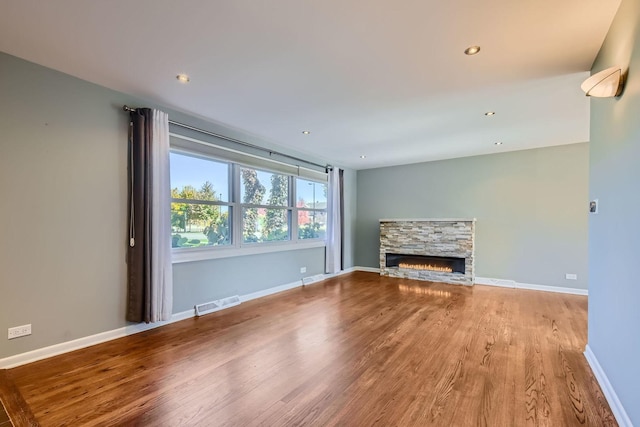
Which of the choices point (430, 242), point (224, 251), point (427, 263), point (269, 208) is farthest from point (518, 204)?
point (224, 251)

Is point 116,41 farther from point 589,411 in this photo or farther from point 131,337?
point 589,411

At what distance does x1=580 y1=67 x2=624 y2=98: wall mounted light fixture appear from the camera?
6.04ft

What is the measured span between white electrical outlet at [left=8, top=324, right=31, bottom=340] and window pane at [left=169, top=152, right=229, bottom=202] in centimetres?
178

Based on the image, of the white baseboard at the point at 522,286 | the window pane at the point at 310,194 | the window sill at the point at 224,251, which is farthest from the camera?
the window pane at the point at 310,194

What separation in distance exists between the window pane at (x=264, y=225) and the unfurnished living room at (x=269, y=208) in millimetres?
51

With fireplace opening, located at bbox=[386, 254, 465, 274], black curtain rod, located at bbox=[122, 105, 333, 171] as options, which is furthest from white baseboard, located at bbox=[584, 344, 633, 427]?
black curtain rod, located at bbox=[122, 105, 333, 171]

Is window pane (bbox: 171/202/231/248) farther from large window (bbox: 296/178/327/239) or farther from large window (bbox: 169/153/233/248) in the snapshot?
large window (bbox: 296/178/327/239)

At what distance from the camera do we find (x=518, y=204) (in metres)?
5.48

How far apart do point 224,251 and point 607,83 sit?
420 cm

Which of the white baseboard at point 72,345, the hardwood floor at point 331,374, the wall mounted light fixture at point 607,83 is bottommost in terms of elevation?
the hardwood floor at point 331,374

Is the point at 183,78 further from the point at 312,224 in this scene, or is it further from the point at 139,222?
the point at 312,224

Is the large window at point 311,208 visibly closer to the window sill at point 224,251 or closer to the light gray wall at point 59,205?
the window sill at point 224,251

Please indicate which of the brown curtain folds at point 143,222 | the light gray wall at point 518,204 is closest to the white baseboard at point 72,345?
the brown curtain folds at point 143,222

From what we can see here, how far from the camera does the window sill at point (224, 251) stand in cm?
366
